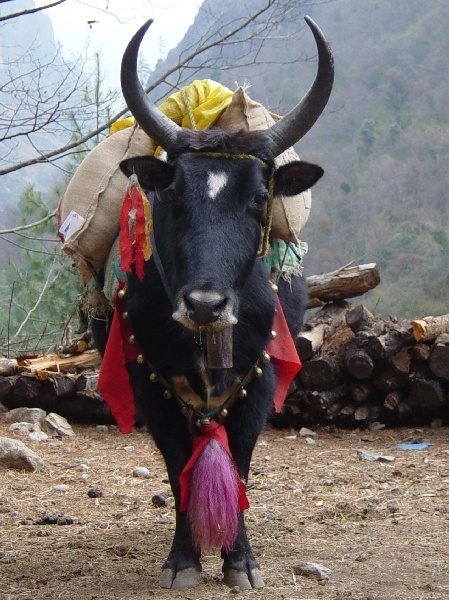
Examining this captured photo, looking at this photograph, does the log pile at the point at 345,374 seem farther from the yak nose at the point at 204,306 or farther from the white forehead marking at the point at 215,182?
the yak nose at the point at 204,306

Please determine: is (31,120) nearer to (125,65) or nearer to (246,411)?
(125,65)

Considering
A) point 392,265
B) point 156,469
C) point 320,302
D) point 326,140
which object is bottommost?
point 156,469

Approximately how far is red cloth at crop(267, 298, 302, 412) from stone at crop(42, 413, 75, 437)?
281 centimetres

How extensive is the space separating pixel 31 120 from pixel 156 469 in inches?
88.9

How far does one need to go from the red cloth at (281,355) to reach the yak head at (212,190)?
1.50 ft

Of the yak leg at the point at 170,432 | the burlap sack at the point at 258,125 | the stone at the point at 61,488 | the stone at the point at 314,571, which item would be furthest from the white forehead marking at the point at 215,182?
the stone at the point at 61,488

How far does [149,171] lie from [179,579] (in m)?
1.42

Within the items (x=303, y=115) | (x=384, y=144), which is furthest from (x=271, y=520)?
(x=384, y=144)

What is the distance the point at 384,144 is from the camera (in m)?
37.8

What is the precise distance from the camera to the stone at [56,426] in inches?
223

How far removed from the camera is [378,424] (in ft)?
19.0

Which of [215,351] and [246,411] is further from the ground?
[215,351]

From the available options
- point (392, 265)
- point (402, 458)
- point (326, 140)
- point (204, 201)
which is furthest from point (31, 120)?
point (326, 140)

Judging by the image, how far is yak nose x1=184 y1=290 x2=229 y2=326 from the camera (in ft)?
7.52
